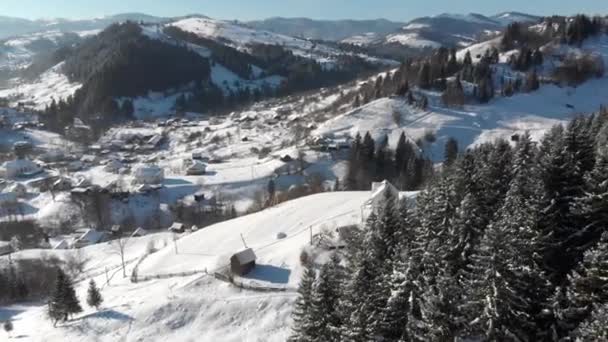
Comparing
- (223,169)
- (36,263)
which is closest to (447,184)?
(36,263)

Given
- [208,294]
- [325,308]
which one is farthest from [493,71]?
[325,308]

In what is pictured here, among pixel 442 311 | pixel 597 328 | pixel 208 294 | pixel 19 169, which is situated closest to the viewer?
pixel 597 328

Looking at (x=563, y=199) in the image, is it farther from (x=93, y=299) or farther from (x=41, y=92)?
(x=41, y=92)

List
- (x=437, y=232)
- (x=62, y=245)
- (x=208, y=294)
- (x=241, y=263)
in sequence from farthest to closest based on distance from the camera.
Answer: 1. (x=62, y=245)
2. (x=241, y=263)
3. (x=208, y=294)
4. (x=437, y=232)

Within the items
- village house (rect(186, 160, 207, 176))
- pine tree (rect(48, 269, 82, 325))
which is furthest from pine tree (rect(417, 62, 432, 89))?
pine tree (rect(48, 269, 82, 325))

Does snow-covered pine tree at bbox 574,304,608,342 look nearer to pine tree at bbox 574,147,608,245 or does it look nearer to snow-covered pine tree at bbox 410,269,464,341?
snow-covered pine tree at bbox 410,269,464,341

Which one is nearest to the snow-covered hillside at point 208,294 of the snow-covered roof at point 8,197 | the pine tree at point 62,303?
the pine tree at point 62,303

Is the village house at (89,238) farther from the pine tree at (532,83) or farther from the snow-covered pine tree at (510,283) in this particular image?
the pine tree at (532,83)
